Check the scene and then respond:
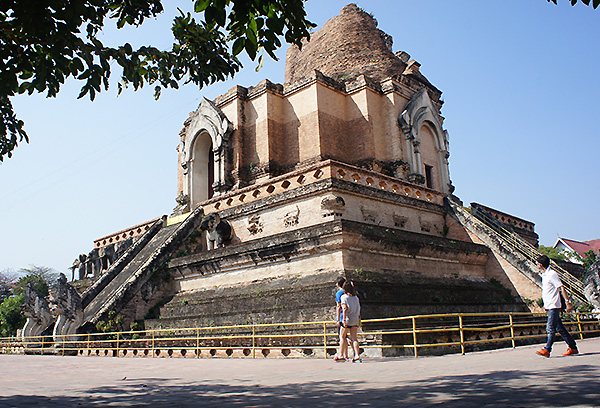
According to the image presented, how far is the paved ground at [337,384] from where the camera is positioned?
14.7ft

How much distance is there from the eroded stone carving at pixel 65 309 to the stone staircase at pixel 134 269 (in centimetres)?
33

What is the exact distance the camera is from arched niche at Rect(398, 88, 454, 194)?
19609mm

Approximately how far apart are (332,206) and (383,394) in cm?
822

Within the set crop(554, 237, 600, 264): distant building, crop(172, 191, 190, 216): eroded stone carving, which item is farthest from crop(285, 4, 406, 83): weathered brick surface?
crop(554, 237, 600, 264): distant building

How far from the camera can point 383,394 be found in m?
4.77

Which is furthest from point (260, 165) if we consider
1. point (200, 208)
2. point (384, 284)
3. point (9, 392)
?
point (9, 392)

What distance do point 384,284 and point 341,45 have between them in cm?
1424

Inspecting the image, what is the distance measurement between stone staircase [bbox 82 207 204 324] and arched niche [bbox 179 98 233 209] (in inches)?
79.7

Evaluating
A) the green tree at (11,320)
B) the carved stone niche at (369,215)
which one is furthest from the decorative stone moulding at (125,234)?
the carved stone niche at (369,215)

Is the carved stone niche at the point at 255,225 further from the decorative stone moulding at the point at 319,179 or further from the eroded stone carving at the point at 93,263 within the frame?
the eroded stone carving at the point at 93,263

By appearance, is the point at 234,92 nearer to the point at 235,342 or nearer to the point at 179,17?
the point at 235,342

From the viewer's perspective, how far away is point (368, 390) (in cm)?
508

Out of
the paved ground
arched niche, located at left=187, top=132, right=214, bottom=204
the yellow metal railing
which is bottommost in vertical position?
the paved ground

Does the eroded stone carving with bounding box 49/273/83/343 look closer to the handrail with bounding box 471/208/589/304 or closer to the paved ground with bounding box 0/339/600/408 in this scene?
the paved ground with bounding box 0/339/600/408
